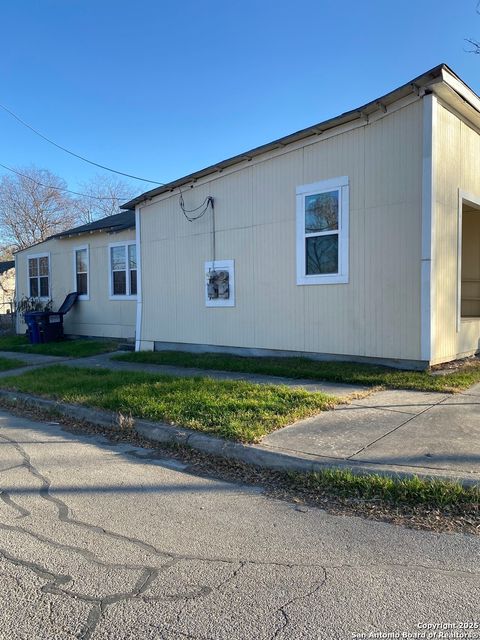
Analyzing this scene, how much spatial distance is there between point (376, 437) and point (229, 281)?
669cm

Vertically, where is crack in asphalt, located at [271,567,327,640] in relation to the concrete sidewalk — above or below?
below

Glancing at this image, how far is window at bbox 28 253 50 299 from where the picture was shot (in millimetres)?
19141

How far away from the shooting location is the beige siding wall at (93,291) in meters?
16.0

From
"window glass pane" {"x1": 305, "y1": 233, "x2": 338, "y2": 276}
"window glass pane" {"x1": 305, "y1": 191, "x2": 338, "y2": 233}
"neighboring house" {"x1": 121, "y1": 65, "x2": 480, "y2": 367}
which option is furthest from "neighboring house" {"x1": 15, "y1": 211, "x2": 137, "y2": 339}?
"window glass pane" {"x1": 305, "y1": 233, "x2": 338, "y2": 276}

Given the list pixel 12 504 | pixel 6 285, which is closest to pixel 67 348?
pixel 12 504

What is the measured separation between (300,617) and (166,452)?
327 centimetres

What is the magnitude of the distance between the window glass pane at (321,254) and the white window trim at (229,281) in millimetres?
2049

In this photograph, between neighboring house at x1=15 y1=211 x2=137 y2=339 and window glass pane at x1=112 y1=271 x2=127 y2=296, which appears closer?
neighboring house at x1=15 y1=211 x2=137 y2=339

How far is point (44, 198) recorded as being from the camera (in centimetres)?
4316

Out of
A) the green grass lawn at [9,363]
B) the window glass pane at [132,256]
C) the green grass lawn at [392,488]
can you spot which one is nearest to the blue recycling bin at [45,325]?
the window glass pane at [132,256]

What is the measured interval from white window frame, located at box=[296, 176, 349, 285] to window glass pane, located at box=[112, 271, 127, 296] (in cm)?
743

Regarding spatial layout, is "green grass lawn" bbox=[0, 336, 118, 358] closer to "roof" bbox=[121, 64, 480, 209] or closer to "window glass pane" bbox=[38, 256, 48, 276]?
"window glass pane" bbox=[38, 256, 48, 276]

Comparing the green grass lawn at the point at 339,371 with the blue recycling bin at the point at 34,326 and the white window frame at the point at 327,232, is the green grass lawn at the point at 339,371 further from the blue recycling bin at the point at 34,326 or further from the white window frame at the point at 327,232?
the blue recycling bin at the point at 34,326

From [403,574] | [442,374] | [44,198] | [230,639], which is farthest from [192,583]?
[44,198]
